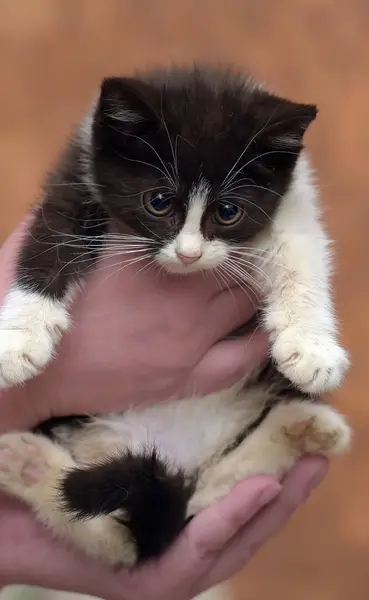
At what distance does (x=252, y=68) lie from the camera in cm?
188

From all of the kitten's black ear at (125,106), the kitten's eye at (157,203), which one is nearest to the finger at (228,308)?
the kitten's eye at (157,203)

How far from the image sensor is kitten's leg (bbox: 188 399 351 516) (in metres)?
1.13

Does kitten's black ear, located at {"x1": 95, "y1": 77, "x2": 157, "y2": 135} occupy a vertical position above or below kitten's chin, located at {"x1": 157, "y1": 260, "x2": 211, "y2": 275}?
→ above

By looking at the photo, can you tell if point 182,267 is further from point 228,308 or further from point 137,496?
point 137,496

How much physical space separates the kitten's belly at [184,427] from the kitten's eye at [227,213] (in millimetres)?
347

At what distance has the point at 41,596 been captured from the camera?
145 cm

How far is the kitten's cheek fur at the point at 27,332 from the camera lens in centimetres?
99

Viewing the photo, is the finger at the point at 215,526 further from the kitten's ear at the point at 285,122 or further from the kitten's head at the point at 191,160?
the kitten's ear at the point at 285,122

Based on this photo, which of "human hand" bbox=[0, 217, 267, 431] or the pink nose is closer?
the pink nose

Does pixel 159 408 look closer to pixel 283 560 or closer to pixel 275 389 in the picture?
pixel 275 389

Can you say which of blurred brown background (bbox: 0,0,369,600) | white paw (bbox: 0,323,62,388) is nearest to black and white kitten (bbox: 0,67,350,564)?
white paw (bbox: 0,323,62,388)

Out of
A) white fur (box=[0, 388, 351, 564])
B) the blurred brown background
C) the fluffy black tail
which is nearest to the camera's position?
the fluffy black tail

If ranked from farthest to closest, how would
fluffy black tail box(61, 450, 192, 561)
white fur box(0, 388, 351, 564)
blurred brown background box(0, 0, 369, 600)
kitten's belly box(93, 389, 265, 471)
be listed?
1. blurred brown background box(0, 0, 369, 600)
2. kitten's belly box(93, 389, 265, 471)
3. white fur box(0, 388, 351, 564)
4. fluffy black tail box(61, 450, 192, 561)

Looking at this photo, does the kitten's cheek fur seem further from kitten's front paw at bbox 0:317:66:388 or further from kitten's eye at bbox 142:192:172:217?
kitten's eye at bbox 142:192:172:217
